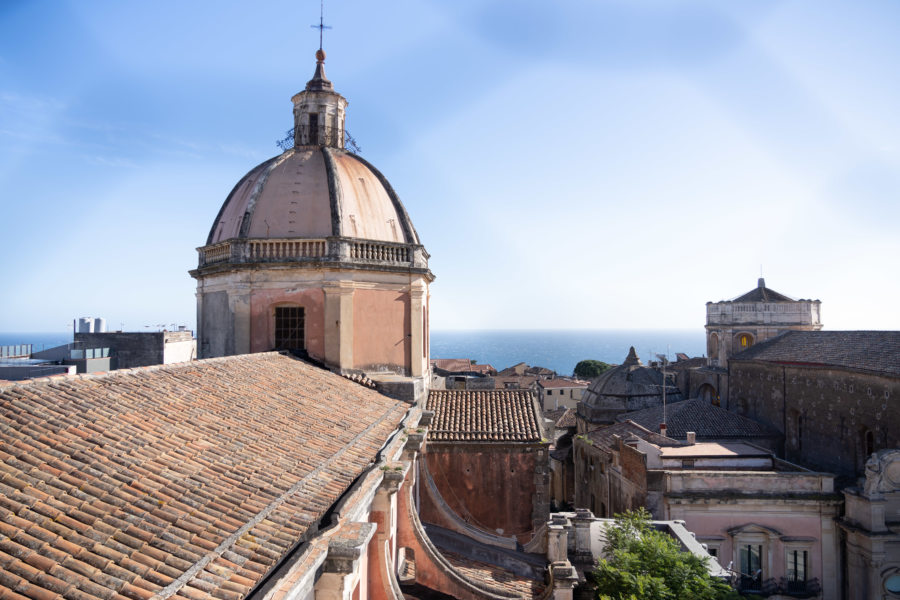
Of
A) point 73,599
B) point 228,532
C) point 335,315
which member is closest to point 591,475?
point 335,315

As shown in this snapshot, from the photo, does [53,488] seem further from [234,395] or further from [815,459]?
[815,459]

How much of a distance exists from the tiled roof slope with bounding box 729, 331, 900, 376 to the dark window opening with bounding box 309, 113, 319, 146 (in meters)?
20.6

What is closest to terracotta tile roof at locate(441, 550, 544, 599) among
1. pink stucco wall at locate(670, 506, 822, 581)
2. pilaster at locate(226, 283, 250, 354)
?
pilaster at locate(226, 283, 250, 354)

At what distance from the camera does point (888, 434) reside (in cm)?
2012

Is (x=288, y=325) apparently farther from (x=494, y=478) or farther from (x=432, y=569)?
(x=432, y=569)

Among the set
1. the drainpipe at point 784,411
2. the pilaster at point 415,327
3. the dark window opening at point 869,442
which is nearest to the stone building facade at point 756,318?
the drainpipe at point 784,411

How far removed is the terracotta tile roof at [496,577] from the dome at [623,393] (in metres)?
23.3

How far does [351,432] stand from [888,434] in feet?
62.5

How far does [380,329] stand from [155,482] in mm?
11058

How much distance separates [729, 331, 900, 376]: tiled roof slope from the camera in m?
21.4

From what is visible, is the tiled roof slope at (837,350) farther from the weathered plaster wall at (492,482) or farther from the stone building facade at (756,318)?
the weathered plaster wall at (492,482)

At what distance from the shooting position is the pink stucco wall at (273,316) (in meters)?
16.4

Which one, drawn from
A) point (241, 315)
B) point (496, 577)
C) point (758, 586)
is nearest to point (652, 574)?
point (496, 577)

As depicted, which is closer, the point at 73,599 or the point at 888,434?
the point at 73,599
